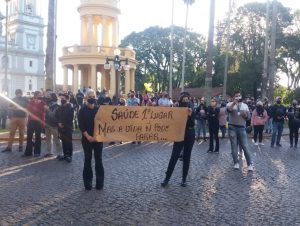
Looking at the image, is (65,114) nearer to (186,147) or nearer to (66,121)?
(66,121)

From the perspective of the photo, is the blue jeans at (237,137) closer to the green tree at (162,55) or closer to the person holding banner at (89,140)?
the person holding banner at (89,140)

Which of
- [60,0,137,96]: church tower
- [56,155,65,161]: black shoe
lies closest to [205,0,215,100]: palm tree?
[56,155,65,161]: black shoe

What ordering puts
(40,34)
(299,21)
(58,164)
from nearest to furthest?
(58,164), (299,21), (40,34)

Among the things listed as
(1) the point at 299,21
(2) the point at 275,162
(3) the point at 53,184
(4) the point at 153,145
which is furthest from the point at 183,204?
(1) the point at 299,21

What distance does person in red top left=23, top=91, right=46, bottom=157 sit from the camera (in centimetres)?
1313

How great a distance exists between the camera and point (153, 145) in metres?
16.7

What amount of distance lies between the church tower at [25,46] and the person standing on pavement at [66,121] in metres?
67.8

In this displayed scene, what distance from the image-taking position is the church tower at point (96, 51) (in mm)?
39375

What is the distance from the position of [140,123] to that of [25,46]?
75.1 metres

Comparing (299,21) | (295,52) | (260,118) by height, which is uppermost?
(299,21)

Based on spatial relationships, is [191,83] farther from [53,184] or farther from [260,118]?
[53,184]

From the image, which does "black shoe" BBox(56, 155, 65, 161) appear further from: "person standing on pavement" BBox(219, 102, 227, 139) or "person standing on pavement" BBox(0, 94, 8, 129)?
"person standing on pavement" BBox(0, 94, 8, 129)

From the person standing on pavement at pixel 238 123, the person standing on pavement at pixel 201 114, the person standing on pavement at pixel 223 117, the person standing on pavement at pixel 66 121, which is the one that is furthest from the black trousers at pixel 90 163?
the person standing on pavement at pixel 223 117

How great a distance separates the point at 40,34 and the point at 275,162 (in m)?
75.1
